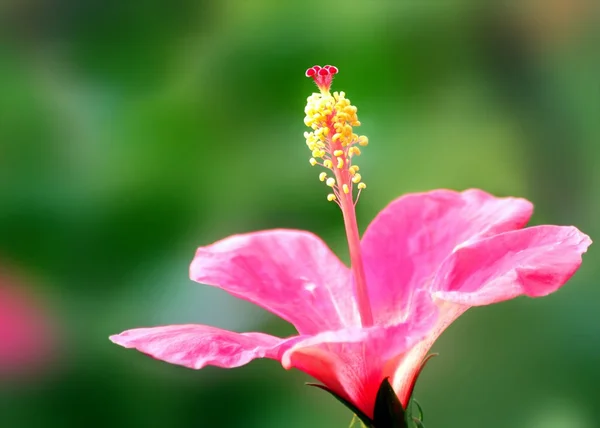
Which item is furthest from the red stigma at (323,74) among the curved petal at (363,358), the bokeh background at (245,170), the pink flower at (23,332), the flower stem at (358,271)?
the pink flower at (23,332)

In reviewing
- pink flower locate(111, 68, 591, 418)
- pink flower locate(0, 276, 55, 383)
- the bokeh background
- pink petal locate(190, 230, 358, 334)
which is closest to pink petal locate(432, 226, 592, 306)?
pink flower locate(111, 68, 591, 418)

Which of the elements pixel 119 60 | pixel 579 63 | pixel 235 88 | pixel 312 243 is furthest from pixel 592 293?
pixel 119 60

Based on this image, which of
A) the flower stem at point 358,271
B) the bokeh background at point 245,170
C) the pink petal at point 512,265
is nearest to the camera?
the pink petal at point 512,265

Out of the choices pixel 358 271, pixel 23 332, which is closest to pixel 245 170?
pixel 23 332

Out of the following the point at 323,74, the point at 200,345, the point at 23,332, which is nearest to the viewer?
the point at 200,345

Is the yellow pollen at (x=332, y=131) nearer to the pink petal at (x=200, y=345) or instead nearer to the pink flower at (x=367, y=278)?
the pink flower at (x=367, y=278)

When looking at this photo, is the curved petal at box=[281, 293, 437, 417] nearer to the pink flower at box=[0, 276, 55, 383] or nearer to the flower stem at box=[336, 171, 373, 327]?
the flower stem at box=[336, 171, 373, 327]

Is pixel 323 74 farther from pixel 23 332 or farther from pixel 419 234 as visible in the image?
→ pixel 23 332

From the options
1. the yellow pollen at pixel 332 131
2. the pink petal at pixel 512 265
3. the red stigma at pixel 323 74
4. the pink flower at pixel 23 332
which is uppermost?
the red stigma at pixel 323 74
